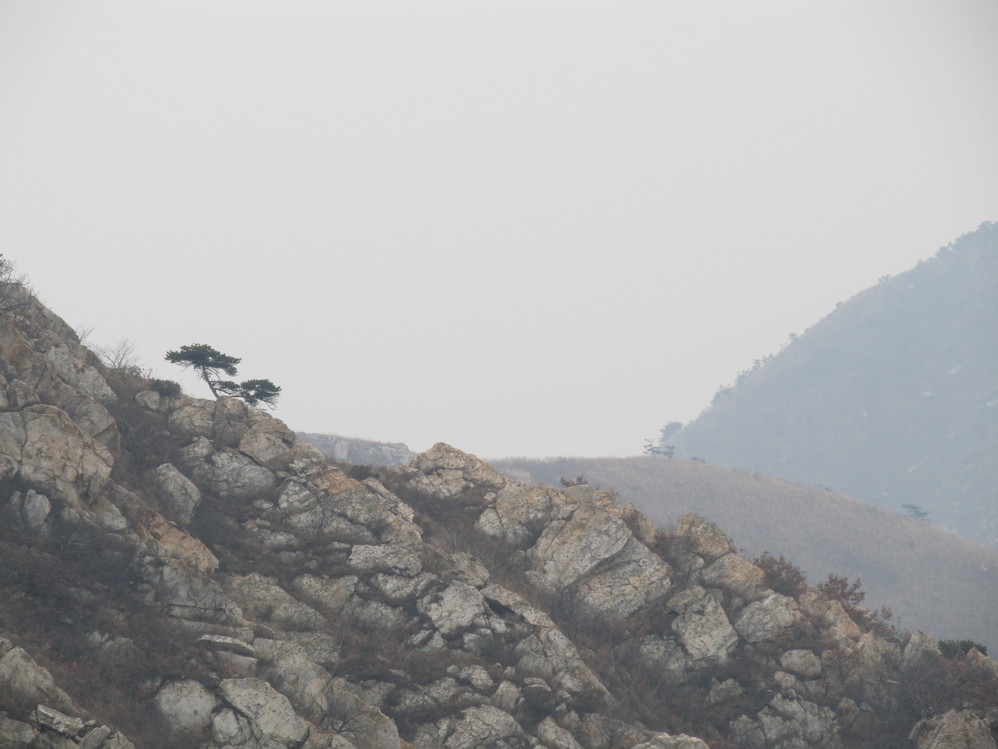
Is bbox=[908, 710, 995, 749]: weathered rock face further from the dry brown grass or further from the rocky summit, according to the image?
the dry brown grass

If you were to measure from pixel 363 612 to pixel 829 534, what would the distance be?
14042 centimetres

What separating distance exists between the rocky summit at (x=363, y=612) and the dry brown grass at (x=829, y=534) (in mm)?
72867

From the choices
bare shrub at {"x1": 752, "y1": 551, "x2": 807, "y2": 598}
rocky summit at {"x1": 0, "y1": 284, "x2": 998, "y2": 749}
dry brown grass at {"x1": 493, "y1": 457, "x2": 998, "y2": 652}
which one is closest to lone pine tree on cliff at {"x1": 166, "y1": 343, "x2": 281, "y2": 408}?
rocky summit at {"x1": 0, "y1": 284, "x2": 998, "y2": 749}

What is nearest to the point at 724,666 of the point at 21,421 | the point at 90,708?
the point at 90,708

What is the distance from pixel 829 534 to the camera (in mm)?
145625

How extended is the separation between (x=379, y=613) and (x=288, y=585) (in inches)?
172

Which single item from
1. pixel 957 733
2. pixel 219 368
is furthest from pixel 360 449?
pixel 957 733

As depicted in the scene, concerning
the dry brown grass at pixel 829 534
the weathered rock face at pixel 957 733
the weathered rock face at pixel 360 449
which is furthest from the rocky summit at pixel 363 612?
the weathered rock face at pixel 360 449

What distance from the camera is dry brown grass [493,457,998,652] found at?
392 ft

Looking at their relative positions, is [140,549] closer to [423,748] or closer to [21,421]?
[21,421]

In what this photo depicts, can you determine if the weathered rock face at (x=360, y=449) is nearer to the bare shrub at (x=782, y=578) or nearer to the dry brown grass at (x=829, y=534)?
the dry brown grass at (x=829, y=534)

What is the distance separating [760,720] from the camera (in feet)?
104

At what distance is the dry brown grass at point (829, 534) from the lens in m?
119

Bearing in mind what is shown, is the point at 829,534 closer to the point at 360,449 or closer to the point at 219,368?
the point at 360,449
